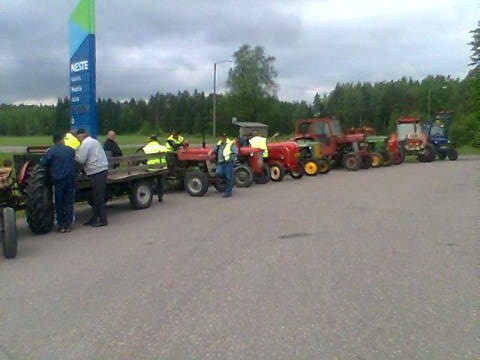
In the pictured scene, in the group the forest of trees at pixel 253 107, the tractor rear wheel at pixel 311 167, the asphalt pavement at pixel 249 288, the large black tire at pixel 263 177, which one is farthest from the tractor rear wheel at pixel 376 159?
the forest of trees at pixel 253 107

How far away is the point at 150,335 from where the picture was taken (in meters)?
4.05

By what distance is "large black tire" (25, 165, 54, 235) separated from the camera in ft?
26.0

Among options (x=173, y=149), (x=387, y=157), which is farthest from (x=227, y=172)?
(x=387, y=157)

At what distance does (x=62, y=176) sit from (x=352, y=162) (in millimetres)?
16106

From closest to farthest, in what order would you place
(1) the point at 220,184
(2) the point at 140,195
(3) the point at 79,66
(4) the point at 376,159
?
(2) the point at 140,195, (3) the point at 79,66, (1) the point at 220,184, (4) the point at 376,159

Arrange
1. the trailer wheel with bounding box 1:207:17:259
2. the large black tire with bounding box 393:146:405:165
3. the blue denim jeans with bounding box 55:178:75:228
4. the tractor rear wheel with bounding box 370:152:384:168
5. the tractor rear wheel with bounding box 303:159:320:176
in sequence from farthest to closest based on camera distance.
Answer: the large black tire with bounding box 393:146:405:165 → the tractor rear wheel with bounding box 370:152:384:168 → the tractor rear wheel with bounding box 303:159:320:176 → the blue denim jeans with bounding box 55:178:75:228 → the trailer wheel with bounding box 1:207:17:259

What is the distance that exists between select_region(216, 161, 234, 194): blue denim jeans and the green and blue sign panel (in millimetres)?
3217

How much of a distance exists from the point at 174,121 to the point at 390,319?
90.6 meters

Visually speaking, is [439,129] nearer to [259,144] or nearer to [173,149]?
[259,144]

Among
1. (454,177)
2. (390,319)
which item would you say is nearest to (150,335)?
(390,319)

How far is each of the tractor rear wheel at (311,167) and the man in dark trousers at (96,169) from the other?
1188 cm

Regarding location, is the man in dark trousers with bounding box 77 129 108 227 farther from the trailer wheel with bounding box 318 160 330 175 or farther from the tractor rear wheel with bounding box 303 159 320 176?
the trailer wheel with bounding box 318 160 330 175

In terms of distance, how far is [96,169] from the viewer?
891 centimetres

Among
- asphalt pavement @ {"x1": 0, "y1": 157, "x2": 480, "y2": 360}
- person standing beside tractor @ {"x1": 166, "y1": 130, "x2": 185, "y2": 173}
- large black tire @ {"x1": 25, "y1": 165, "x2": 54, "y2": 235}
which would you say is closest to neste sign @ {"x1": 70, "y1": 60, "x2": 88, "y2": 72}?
person standing beside tractor @ {"x1": 166, "y1": 130, "x2": 185, "y2": 173}
